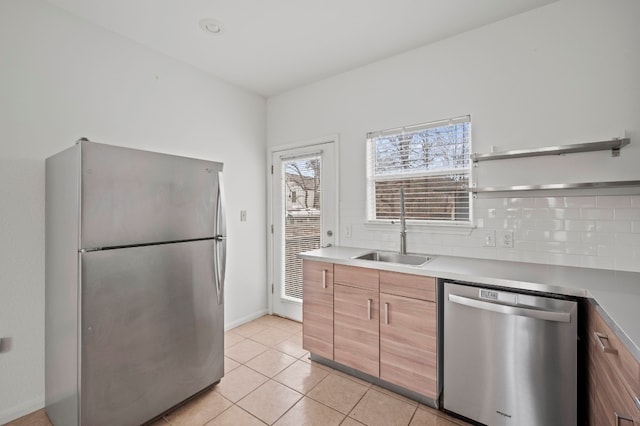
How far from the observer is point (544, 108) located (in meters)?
2.03

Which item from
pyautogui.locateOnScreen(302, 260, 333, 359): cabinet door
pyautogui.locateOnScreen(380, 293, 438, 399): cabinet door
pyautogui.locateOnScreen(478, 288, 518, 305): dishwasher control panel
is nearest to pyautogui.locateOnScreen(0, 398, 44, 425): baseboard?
pyautogui.locateOnScreen(302, 260, 333, 359): cabinet door

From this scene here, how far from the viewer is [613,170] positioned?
71.7 inches

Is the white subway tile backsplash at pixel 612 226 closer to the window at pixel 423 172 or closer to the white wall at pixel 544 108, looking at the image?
the white wall at pixel 544 108

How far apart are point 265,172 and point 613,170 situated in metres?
3.15

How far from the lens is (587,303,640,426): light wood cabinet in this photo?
0.96 m

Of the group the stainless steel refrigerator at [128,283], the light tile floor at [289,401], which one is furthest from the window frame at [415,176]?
the stainless steel refrigerator at [128,283]

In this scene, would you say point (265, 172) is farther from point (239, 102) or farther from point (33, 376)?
point (33, 376)

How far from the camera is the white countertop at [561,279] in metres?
1.10

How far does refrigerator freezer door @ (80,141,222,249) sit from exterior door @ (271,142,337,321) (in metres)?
1.29

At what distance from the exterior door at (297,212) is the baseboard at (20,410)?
2.13 meters

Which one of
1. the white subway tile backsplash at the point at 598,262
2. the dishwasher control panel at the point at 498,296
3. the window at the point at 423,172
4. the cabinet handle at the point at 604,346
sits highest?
the window at the point at 423,172

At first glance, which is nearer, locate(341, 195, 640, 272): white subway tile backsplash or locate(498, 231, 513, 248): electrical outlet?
locate(341, 195, 640, 272): white subway tile backsplash

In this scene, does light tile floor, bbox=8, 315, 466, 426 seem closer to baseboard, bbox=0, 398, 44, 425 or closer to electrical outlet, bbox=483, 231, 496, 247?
baseboard, bbox=0, 398, 44, 425

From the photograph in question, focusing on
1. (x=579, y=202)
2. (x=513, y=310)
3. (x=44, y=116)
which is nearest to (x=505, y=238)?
(x=579, y=202)
